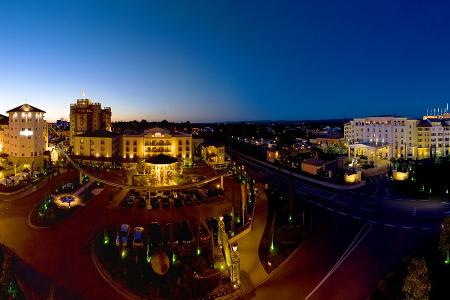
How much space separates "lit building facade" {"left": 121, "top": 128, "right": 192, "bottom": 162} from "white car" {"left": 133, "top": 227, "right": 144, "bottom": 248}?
21.4m

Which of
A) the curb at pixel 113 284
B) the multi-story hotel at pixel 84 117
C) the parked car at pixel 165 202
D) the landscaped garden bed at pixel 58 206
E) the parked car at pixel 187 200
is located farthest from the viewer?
the multi-story hotel at pixel 84 117

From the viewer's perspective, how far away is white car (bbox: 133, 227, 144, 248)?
17.1 m

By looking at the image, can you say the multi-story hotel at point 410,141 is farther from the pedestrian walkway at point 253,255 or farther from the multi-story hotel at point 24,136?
the multi-story hotel at point 24,136

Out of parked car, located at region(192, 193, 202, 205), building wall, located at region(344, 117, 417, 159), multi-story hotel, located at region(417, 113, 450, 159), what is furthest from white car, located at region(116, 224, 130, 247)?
multi-story hotel, located at region(417, 113, 450, 159)

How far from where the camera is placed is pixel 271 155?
45375 millimetres

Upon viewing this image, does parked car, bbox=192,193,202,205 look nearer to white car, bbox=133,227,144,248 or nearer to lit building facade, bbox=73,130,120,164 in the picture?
white car, bbox=133,227,144,248

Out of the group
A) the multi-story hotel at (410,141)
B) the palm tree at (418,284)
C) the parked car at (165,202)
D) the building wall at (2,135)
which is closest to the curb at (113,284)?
the parked car at (165,202)

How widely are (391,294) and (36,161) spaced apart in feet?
119

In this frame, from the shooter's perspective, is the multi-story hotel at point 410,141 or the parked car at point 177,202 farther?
the multi-story hotel at point 410,141

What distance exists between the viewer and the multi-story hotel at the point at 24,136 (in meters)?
36.0

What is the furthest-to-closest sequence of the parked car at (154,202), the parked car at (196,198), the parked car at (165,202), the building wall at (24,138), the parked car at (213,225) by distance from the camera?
1. the building wall at (24,138)
2. the parked car at (196,198)
3. the parked car at (165,202)
4. the parked car at (154,202)
5. the parked car at (213,225)

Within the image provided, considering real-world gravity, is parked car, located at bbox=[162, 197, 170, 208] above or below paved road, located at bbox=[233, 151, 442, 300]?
above

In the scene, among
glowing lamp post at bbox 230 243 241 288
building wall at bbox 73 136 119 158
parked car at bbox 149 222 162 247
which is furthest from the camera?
building wall at bbox 73 136 119 158

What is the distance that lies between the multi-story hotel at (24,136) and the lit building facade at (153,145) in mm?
9550
